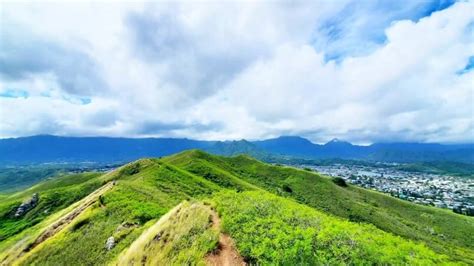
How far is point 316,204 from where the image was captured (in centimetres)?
10650

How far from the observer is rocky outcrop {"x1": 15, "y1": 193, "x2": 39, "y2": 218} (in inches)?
2908

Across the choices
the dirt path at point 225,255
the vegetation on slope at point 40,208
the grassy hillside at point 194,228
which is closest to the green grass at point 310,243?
the grassy hillside at point 194,228

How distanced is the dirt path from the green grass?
1.71ft

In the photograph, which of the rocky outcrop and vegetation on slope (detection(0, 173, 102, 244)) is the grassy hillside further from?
the rocky outcrop

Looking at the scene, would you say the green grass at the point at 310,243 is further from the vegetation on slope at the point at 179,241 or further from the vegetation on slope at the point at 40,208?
the vegetation on slope at the point at 40,208

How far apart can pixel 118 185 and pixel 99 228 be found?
677 inches

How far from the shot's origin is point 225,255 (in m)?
20.9

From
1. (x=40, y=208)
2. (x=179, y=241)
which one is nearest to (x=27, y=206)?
(x=40, y=208)

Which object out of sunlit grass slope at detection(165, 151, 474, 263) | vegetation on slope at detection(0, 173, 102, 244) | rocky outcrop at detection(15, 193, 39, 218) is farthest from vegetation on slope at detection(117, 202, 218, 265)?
sunlit grass slope at detection(165, 151, 474, 263)

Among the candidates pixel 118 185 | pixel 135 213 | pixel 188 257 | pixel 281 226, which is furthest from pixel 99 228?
pixel 281 226

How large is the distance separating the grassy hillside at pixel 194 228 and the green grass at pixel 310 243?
0.07m

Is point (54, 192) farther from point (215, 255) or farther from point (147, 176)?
point (215, 255)

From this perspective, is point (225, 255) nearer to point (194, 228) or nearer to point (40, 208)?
point (194, 228)

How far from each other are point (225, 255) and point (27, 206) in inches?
3134
